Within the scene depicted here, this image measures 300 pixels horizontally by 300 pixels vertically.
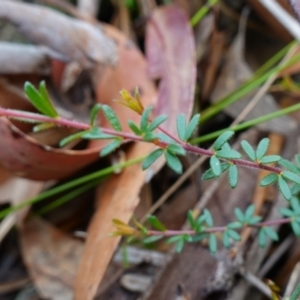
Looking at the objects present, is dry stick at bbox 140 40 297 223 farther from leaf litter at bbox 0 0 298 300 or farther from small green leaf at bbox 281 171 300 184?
small green leaf at bbox 281 171 300 184

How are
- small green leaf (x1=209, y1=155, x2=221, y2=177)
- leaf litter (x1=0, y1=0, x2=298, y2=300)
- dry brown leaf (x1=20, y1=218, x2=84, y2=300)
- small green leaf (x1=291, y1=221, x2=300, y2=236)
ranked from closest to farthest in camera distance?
small green leaf (x1=209, y1=155, x2=221, y2=177), small green leaf (x1=291, y1=221, x2=300, y2=236), leaf litter (x1=0, y1=0, x2=298, y2=300), dry brown leaf (x1=20, y1=218, x2=84, y2=300)

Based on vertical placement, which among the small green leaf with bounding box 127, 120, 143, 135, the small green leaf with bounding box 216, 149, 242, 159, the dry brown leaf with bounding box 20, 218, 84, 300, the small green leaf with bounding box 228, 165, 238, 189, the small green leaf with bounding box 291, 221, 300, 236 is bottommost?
the dry brown leaf with bounding box 20, 218, 84, 300

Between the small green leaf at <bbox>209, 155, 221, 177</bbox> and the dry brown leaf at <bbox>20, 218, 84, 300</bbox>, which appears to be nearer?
the small green leaf at <bbox>209, 155, 221, 177</bbox>

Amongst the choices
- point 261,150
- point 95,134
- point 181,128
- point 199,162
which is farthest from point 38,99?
point 199,162

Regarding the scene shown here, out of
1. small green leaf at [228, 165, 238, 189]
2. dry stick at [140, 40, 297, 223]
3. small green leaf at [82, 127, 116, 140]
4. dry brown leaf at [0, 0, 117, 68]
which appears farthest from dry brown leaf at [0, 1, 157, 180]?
small green leaf at [228, 165, 238, 189]

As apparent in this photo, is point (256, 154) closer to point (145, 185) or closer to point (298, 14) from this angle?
point (298, 14)
